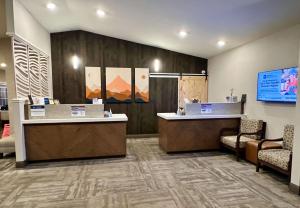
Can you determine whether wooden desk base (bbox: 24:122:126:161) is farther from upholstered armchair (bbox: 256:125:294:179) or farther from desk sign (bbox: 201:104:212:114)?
upholstered armchair (bbox: 256:125:294:179)

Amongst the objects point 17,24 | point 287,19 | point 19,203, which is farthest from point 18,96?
point 287,19

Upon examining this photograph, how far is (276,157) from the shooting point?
118 inches

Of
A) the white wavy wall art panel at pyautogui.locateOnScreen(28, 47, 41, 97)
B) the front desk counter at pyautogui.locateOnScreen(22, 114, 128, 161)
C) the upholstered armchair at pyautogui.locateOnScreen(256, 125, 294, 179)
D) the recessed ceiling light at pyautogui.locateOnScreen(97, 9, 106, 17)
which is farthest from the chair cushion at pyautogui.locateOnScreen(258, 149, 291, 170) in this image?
the white wavy wall art panel at pyautogui.locateOnScreen(28, 47, 41, 97)


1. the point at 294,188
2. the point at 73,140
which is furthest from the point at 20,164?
the point at 294,188

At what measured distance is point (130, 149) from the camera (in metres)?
4.78

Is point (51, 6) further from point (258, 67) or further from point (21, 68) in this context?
point (258, 67)

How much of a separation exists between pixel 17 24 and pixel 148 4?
234 centimetres

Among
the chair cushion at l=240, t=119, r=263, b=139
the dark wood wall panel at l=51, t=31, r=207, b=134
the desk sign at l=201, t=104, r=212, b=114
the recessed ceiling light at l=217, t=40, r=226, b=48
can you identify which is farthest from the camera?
the dark wood wall panel at l=51, t=31, r=207, b=134

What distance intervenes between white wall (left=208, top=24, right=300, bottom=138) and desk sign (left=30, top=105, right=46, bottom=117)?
4.42 metres

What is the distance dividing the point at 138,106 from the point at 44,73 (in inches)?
106

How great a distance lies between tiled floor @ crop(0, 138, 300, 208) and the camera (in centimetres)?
248

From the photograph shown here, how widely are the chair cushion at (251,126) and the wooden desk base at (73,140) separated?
2.70 m

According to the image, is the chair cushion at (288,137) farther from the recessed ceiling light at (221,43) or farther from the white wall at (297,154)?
the recessed ceiling light at (221,43)

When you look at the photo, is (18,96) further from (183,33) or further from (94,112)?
(183,33)
